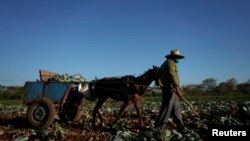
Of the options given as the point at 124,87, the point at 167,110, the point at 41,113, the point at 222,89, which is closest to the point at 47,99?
the point at 41,113

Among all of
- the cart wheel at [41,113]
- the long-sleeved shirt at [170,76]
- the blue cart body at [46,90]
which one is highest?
the long-sleeved shirt at [170,76]

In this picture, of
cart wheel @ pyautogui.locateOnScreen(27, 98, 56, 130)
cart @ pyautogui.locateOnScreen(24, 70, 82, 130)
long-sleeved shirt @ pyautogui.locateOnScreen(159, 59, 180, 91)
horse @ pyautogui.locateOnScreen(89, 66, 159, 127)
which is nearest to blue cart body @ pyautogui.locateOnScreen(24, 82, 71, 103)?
cart @ pyautogui.locateOnScreen(24, 70, 82, 130)

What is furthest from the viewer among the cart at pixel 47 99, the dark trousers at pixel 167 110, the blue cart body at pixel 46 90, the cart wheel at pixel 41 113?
the blue cart body at pixel 46 90

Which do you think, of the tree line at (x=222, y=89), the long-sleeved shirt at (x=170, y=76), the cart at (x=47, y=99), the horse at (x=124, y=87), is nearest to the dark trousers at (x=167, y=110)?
the long-sleeved shirt at (x=170, y=76)

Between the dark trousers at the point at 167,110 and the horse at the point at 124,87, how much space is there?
1622 millimetres

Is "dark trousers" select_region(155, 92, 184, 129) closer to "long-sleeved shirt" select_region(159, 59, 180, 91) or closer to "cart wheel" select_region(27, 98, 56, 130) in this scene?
"long-sleeved shirt" select_region(159, 59, 180, 91)

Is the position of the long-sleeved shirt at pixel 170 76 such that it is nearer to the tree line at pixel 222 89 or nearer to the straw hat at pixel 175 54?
the straw hat at pixel 175 54

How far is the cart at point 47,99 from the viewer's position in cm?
1131

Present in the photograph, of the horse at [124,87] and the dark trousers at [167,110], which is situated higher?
the horse at [124,87]

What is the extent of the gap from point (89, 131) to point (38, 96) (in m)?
2.35

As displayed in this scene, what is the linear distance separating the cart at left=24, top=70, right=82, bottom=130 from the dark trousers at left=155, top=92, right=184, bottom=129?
12.2ft

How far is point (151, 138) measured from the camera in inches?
313

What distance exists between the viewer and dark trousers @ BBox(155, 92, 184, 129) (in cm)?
930

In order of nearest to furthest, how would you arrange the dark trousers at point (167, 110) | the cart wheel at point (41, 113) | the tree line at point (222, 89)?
the dark trousers at point (167, 110), the cart wheel at point (41, 113), the tree line at point (222, 89)
